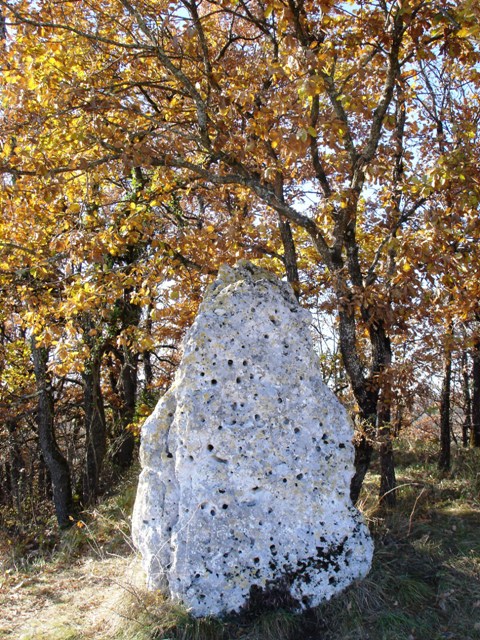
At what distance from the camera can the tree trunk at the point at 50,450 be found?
32.2 ft

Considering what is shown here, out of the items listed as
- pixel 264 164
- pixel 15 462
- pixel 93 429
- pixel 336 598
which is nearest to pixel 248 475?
pixel 336 598

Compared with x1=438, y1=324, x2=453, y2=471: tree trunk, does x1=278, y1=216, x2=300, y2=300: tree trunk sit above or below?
above

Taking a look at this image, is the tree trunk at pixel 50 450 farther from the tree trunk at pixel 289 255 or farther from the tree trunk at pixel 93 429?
the tree trunk at pixel 289 255

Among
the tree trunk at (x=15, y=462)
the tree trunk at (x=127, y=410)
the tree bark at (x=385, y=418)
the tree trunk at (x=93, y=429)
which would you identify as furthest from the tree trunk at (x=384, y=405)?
the tree trunk at (x=15, y=462)

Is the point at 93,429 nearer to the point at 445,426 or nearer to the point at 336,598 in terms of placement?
the point at 445,426

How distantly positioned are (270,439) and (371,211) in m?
5.04

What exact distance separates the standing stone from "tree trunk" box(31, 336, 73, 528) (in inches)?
229

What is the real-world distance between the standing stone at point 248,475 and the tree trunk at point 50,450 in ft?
19.1

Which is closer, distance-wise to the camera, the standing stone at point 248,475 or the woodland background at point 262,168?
the standing stone at point 248,475

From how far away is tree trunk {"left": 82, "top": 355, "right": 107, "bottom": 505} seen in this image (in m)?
10.4

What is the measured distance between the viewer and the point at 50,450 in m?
10.1

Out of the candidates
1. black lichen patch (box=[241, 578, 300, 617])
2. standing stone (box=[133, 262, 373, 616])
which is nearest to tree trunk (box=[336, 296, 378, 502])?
standing stone (box=[133, 262, 373, 616])

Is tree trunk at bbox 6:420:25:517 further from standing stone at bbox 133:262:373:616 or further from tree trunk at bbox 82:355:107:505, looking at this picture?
standing stone at bbox 133:262:373:616

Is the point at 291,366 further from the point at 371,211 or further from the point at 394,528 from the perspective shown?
the point at 371,211
